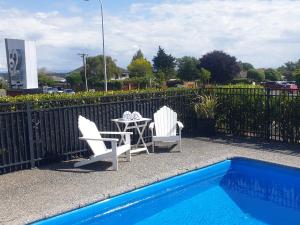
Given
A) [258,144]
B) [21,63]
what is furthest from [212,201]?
[21,63]

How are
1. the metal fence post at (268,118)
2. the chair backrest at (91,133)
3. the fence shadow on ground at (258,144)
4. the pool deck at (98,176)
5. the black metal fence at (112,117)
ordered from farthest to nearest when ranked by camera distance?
the metal fence post at (268,118) → the fence shadow on ground at (258,144) → the chair backrest at (91,133) → the black metal fence at (112,117) → the pool deck at (98,176)

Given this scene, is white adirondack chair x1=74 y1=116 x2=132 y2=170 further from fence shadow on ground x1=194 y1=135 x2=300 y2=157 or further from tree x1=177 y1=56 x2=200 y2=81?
tree x1=177 y1=56 x2=200 y2=81

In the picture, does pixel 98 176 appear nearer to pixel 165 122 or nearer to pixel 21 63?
pixel 165 122

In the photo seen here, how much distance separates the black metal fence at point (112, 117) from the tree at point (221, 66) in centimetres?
4724

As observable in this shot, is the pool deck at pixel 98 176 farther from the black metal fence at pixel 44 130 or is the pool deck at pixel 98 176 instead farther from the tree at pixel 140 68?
the tree at pixel 140 68

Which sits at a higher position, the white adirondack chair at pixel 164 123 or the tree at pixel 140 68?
the tree at pixel 140 68

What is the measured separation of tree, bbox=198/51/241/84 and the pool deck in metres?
49.1

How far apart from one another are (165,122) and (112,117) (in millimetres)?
1404

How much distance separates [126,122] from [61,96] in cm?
164

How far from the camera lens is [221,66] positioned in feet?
186

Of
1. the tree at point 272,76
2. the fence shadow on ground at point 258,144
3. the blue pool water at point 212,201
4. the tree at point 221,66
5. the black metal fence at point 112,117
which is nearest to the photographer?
the blue pool water at point 212,201

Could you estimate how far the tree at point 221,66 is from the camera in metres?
57.0

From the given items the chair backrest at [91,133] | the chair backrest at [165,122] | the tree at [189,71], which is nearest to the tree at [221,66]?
the tree at [189,71]

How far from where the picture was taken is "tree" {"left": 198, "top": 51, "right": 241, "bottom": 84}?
2243 inches
